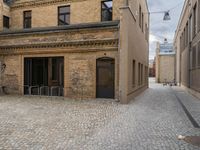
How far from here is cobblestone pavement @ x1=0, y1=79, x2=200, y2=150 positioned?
20.0 feet

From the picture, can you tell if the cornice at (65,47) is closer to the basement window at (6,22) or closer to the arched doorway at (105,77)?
the arched doorway at (105,77)

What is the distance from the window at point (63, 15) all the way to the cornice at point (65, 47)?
3.42 meters

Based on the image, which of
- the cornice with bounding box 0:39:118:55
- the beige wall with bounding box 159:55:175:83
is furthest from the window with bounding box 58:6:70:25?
the beige wall with bounding box 159:55:175:83

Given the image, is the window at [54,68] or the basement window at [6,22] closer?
the window at [54,68]

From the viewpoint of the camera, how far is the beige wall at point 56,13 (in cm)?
1711

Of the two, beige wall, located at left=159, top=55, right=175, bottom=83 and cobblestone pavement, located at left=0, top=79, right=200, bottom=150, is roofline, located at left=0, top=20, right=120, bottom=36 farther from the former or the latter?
beige wall, located at left=159, top=55, right=175, bottom=83

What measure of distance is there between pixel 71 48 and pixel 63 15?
4693 mm

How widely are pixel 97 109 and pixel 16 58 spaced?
28.8ft

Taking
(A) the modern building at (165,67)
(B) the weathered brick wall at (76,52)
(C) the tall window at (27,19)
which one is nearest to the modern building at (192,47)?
(B) the weathered brick wall at (76,52)

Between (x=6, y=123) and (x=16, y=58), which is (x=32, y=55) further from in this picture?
(x=6, y=123)

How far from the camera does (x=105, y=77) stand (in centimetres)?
1456

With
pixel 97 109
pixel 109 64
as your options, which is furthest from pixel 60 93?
pixel 97 109

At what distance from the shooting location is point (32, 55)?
651 inches

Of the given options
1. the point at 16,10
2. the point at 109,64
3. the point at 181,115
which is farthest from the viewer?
the point at 16,10
